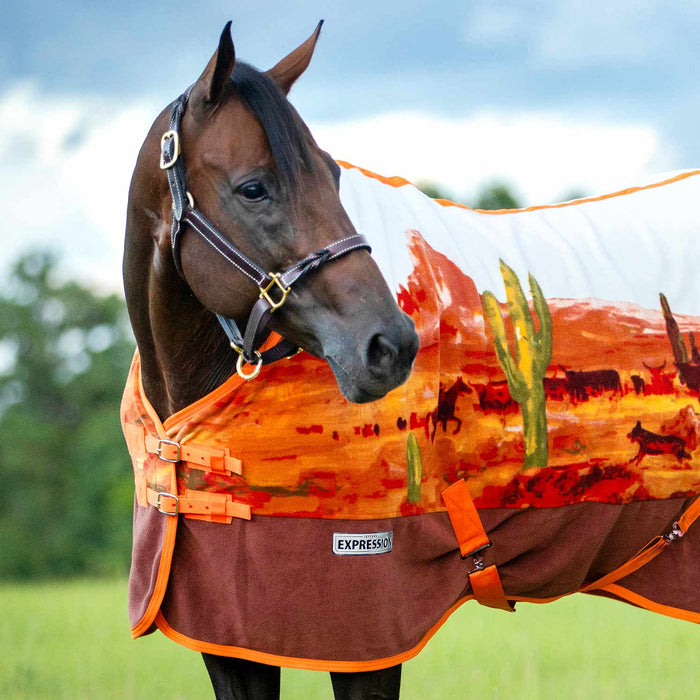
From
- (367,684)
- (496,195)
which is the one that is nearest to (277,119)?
(367,684)

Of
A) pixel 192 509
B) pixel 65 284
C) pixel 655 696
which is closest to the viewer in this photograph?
pixel 192 509

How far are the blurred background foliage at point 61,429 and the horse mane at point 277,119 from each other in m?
20.6

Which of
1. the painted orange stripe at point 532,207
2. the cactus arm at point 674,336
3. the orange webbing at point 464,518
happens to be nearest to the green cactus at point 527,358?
the orange webbing at point 464,518

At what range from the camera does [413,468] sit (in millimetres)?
2547

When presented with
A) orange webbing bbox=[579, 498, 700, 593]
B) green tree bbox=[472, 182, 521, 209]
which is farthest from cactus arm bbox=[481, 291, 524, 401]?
green tree bbox=[472, 182, 521, 209]

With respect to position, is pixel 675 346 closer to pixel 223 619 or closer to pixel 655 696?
pixel 223 619

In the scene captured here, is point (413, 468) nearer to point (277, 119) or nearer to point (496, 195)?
point (277, 119)

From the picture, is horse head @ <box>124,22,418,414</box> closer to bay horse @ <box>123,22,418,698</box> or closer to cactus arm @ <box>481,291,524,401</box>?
bay horse @ <box>123,22,418,698</box>

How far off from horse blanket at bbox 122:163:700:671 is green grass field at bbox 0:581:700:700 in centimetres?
247

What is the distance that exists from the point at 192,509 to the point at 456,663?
12.9ft

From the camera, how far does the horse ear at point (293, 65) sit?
2.51 m

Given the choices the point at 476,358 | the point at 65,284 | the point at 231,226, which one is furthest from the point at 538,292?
the point at 65,284

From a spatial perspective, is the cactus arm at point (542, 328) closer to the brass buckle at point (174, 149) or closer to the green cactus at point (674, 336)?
the green cactus at point (674, 336)

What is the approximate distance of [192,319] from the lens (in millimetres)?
2492
